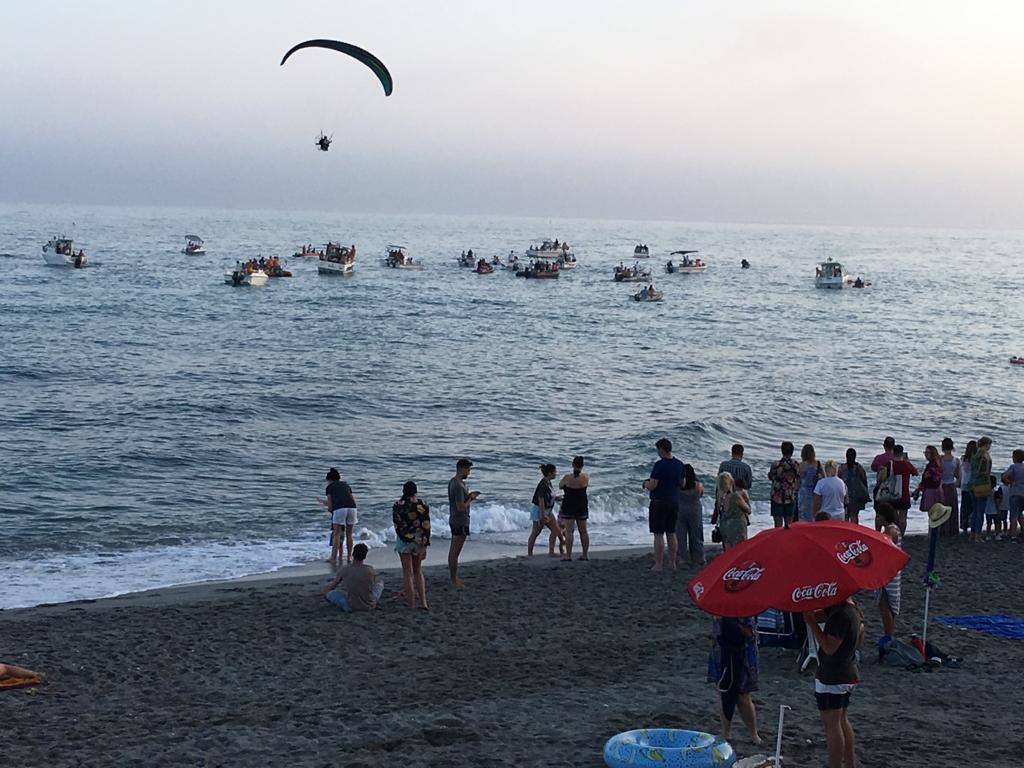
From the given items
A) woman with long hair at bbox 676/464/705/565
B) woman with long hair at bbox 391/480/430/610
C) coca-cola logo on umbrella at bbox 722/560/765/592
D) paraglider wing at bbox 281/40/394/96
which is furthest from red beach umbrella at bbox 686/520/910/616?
paraglider wing at bbox 281/40/394/96

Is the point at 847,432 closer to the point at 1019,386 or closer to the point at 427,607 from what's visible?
the point at 1019,386

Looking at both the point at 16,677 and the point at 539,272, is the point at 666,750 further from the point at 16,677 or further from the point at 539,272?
the point at 539,272

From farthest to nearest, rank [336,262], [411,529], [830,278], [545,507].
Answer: [830,278] < [336,262] < [545,507] < [411,529]

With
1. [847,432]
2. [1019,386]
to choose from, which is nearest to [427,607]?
[847,432]

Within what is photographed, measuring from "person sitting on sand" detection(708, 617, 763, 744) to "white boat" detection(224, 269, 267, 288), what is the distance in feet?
232

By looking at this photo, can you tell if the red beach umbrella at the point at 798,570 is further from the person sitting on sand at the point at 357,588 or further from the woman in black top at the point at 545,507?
the woman in black top at the point at 545,507

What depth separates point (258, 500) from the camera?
68.7 ft

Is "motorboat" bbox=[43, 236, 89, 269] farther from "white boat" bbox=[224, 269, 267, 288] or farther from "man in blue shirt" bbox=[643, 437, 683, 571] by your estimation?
"man in blue shirt" bbox=[643, 437, 683, 571]

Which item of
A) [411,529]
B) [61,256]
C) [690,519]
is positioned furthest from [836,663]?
[61,256]

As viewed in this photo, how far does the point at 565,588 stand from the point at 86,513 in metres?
10.1

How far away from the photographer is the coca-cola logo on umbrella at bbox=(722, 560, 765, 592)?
22.0 feet

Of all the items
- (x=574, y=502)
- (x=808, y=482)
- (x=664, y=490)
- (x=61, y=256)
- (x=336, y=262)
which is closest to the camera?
(x=664, y=490)

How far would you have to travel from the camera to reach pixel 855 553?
6.77 m

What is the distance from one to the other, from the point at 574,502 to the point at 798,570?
822 centimetres
